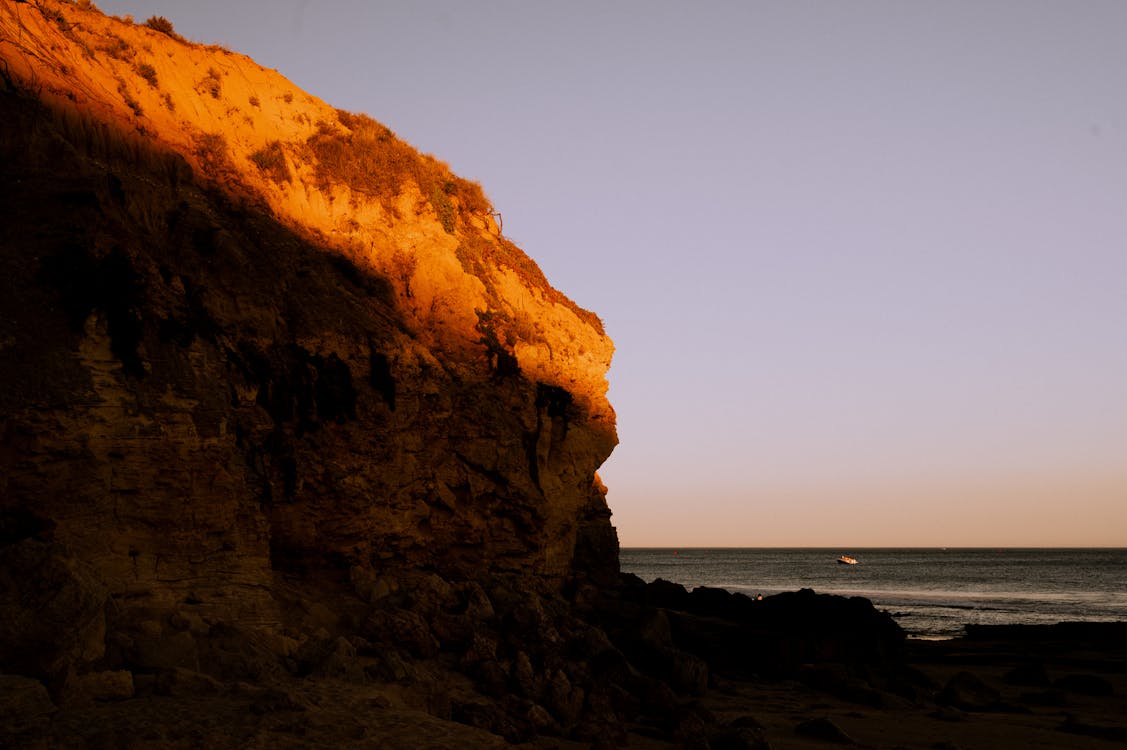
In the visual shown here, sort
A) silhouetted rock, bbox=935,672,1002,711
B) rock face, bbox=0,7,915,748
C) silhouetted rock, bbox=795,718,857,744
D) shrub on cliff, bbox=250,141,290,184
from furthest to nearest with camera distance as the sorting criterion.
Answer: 1. silhouetted rock, bbox=935,672,1002,711
2. shrub on cliff, bbox=250,141,290,184
3. silhouetted rock, bbox=795,718,857,744
4. rock face, bbox=0,7,915,748

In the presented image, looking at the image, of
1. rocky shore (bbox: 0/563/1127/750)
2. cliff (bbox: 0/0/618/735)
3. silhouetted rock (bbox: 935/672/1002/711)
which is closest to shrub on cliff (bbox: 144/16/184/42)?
cliff (bbox: 0/0/618/735)

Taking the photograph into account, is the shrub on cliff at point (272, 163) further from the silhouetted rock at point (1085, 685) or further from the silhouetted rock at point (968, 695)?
the silhouetted rock at point (1085, 685)

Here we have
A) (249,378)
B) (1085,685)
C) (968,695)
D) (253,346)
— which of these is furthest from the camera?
(1085,685)

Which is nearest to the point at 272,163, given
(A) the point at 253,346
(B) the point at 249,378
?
(A) the point at 253,346

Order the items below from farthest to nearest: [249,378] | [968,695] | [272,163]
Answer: [968,695] → [272,163] → [249,378]

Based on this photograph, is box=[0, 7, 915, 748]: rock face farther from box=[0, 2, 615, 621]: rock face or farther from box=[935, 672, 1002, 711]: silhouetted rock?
box=[935, 672, 1002, 711]: silhouetted rock

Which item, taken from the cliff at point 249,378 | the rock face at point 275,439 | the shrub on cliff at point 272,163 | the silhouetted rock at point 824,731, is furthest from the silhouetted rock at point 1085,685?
the shrub on cliff at point 272,163

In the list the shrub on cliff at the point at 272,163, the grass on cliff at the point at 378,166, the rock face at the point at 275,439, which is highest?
the grass on cliff at the point at 378,166

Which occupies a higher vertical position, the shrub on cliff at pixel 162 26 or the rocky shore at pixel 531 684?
the shrub on cliff at pixel 162 26

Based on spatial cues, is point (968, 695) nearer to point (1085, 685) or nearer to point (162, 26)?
point (1085, 685)

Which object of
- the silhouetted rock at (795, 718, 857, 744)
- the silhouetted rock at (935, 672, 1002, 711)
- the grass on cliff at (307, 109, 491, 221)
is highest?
the grass on cliff at (307, 109, 491, 221)

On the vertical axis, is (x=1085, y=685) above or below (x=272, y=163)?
below

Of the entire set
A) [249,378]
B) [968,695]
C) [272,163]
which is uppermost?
[272,163]

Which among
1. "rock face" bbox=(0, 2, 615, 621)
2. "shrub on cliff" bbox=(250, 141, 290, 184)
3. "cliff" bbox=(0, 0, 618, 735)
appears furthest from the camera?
"shrub on cliff" bbox=(250, 141, 290, 184)
